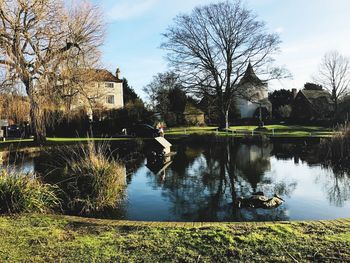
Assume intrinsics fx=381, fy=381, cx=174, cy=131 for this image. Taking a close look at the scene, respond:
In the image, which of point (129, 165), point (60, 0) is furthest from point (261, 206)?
point (60, 0)

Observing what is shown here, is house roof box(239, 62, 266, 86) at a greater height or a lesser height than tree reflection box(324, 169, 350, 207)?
greater

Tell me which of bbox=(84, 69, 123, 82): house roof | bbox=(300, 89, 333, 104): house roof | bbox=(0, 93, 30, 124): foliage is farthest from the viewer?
bbox=(300, 89, 333, 104): house roof

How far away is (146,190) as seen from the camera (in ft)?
37.2

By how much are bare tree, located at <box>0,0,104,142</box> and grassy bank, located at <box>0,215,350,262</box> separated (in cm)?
1481

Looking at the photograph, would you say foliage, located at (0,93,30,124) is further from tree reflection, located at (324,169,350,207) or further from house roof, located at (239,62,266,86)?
house roof, located at (239,62,266,86)

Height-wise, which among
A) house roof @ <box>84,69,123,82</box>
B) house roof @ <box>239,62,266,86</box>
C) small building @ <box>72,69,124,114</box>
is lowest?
small building @ <box>72,69,124,114</box>

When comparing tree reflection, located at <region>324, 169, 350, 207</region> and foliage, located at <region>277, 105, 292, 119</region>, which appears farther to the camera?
foliage, located at <region>277, 105, 292, 119</region>

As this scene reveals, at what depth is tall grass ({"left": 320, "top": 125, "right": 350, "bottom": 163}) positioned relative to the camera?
628 inches

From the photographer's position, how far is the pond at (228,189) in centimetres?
855

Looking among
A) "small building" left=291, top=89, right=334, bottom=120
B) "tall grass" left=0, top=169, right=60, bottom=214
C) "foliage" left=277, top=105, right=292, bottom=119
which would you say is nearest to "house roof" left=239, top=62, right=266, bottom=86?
"small building" left=291, top=89, right=334, bottom=120

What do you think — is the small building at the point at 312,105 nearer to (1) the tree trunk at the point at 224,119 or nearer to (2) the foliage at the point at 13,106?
(1) the tree trunk at the point at 224,119

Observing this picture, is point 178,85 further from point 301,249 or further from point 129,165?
point 301,249

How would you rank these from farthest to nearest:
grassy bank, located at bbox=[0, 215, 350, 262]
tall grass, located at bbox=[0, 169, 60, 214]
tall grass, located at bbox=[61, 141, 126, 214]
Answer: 1. tall grass, located at bbox=[61, 141, 126, 214]
2. tall grass, located at bbox=[0, 169, 60, 214]
3. grassy bank, located at bbox=[0, 215, 350, 262]

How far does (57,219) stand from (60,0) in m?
17.5
